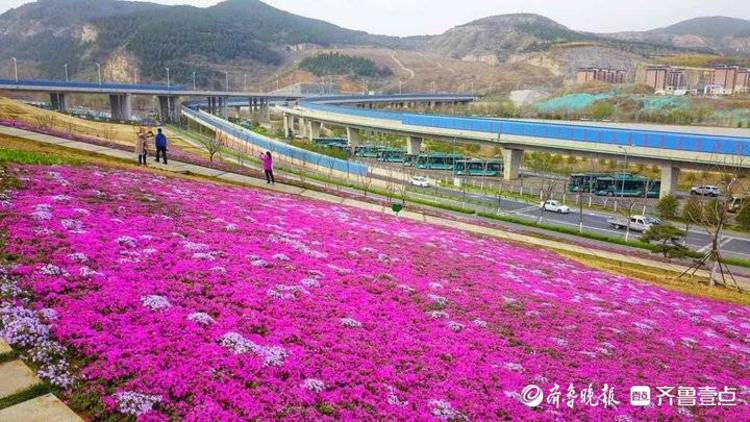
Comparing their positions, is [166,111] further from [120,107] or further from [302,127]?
[302,127]

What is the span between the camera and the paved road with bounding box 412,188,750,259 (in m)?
46.5

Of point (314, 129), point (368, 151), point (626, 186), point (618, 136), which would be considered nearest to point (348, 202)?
point (618, 136)

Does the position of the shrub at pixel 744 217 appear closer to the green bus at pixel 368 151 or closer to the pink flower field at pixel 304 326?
the pink flower field at pixel 304 326

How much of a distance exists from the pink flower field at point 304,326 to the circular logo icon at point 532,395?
0.13 meters

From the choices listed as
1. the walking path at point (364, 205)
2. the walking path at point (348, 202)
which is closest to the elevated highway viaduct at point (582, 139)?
the walking path at point (364, 205)

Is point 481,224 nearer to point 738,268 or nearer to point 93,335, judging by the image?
point 738,268

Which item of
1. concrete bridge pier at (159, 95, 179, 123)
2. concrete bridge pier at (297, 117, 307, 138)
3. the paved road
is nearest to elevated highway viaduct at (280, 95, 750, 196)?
the paved road

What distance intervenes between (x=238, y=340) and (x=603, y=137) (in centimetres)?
6364

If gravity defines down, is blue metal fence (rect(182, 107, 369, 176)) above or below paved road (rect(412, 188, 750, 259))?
above

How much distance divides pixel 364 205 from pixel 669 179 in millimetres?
45368

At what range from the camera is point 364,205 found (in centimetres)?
→ 3488

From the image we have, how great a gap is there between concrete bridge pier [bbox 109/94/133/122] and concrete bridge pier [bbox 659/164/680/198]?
373ft

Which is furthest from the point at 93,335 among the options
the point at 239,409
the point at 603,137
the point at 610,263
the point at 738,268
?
the point at 603,137

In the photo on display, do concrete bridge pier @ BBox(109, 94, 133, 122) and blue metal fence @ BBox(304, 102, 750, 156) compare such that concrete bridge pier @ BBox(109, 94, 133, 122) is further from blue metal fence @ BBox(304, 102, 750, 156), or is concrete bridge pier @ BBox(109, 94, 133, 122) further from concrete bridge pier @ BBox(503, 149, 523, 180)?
concrete bridge pier @ BBox(503, 149, 523, 180)
